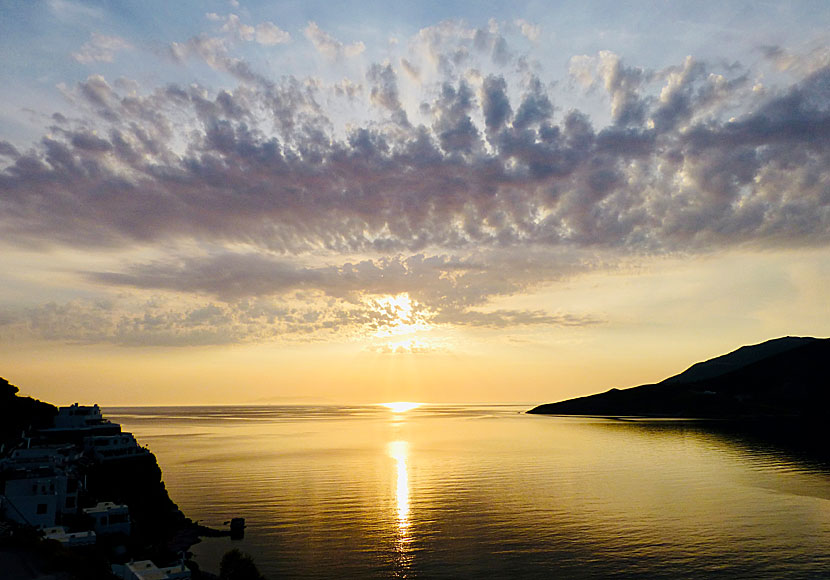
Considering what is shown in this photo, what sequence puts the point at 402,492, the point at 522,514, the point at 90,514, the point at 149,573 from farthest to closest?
the point at 402,492 → the point at 522,514 → the point at 90,514 → the point at 149,573

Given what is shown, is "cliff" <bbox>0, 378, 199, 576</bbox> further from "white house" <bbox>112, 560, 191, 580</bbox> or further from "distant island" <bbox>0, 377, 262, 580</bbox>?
"white house" <bbox>112, 560, 191, 580</bbox>

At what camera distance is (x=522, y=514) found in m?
85.6

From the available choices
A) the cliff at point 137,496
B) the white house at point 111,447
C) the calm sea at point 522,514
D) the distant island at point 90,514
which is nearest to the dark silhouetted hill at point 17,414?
the distant island at point 90,514

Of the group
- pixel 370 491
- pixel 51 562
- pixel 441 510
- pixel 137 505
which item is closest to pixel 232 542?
pixel 137 505

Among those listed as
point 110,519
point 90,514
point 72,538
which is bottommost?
point 110,519

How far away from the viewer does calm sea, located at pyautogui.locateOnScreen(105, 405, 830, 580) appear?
6025 cm

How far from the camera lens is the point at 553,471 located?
134 meters

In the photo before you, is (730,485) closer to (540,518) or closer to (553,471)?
(553,471)

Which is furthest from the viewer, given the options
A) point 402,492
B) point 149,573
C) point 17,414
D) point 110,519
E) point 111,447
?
point 17,414

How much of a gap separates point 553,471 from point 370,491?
51571mm

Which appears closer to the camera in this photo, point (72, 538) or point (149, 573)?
point (149, 573)

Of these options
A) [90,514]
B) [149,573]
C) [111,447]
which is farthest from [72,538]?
[111,447]

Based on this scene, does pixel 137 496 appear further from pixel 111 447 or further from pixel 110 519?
pixel 110 519

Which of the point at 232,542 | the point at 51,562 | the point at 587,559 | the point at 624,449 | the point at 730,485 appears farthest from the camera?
the point at 624,449
